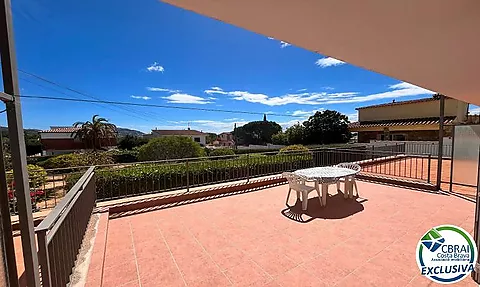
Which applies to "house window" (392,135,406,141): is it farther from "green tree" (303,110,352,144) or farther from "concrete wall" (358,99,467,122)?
"green tree" (303,110,352,144)

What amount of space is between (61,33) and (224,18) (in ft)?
36.2

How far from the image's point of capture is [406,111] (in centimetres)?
1526

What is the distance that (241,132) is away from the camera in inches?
1608

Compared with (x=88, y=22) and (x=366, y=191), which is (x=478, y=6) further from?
(x=88, y=22)

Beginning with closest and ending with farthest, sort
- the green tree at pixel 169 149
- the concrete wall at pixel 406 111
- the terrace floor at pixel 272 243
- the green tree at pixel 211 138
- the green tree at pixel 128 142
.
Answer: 1. the terrace floor at pixel 272 243
2. the green tree at pixel 169 149
3. the concrete wall at pixel 406 111
4. the green tree at pixel 128 142
5. the green tree at pixel 211 138

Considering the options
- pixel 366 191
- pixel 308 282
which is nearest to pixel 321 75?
pixel 366 191

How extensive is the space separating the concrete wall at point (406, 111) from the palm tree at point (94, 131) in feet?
75.8

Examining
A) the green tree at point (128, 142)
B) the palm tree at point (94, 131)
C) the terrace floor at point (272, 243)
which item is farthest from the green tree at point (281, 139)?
the terrace floor at point (272, 243)

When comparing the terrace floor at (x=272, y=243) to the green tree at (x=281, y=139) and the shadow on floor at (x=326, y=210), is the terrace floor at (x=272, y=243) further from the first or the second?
the green tree at (x=281, y=139)

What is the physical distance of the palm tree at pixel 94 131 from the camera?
21094 millimetres

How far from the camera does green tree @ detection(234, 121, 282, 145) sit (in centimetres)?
3722

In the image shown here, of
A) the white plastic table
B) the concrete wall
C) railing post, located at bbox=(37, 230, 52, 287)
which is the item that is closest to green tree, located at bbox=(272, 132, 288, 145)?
the concrete wall

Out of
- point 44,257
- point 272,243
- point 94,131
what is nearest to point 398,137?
point 272,243

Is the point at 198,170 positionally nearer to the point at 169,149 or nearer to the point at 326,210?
the point at 326,210
